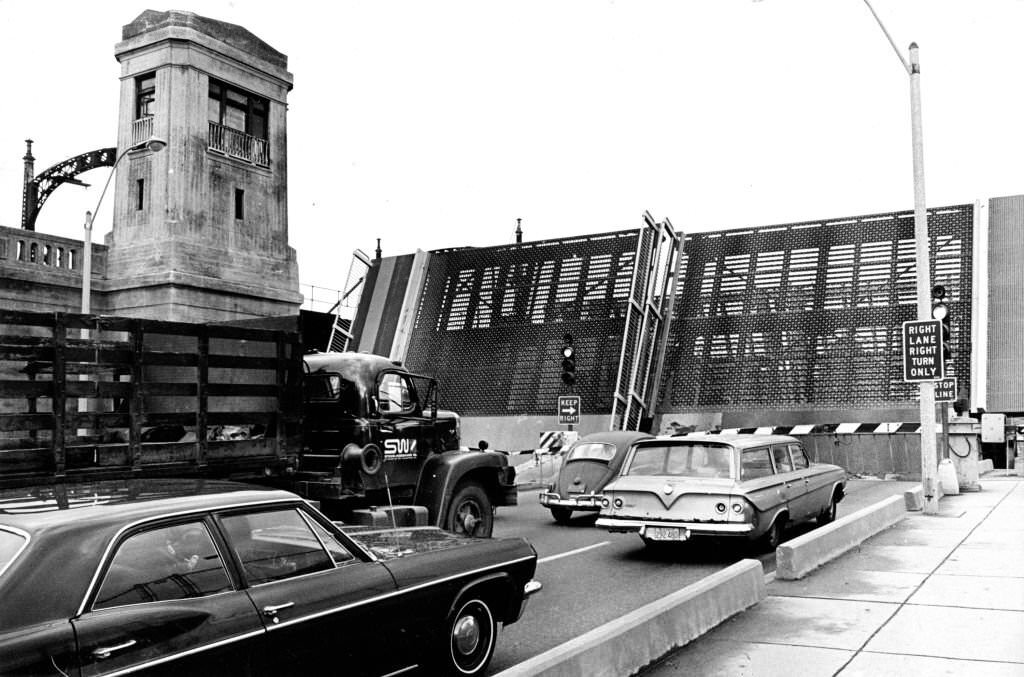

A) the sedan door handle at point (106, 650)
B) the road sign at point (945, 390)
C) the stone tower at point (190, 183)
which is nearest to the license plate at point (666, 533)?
the sedan door handle at point (106, 650)

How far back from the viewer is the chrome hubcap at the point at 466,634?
5.39 meters

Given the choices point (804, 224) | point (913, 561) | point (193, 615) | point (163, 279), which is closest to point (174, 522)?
point (193, 615)

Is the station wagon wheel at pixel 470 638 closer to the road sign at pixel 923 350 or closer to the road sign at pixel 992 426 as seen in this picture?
the road sign at pixel 923 350

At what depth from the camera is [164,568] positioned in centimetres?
398

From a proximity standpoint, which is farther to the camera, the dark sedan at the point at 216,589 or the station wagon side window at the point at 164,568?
the station wagon side window at the point at 164,568

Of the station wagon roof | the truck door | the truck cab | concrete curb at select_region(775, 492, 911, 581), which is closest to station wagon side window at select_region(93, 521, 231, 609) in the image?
the truck cab

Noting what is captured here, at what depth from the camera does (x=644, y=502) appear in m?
10.2

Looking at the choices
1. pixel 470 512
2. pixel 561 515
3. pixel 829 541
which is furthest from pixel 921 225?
pixel 470 512

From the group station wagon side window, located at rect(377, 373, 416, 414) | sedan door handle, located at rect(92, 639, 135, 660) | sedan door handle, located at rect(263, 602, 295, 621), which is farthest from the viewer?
station wagon side window, located at rect(377, 373, 416, 414)

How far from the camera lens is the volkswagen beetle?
982 cm

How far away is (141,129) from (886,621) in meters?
28.5

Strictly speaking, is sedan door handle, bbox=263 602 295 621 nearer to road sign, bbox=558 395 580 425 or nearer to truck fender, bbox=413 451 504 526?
truck fender, bbox=413 451 504 526

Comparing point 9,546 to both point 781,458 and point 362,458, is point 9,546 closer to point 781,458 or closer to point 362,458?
point 362,458

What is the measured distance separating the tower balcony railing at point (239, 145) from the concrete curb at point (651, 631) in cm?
2658
